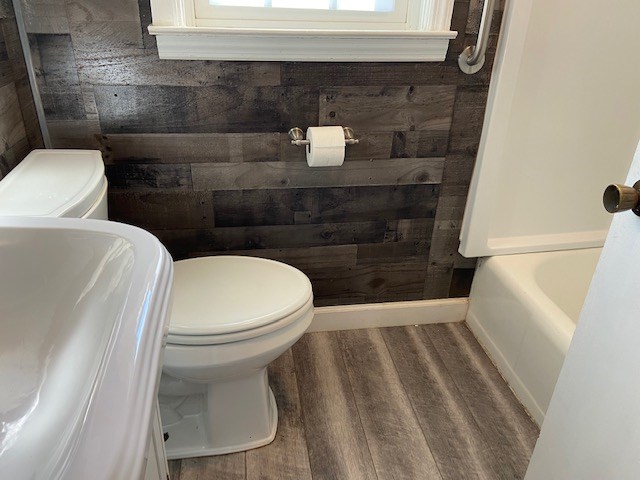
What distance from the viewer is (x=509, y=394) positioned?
1.63 meters

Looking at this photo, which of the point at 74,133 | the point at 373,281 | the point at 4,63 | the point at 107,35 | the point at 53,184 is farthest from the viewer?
the point at 373,281

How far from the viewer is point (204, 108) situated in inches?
57.0

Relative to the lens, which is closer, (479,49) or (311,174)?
(479,49)

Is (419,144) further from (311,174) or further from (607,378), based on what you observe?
(607,378)

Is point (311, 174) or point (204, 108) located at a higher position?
point (204, 108)

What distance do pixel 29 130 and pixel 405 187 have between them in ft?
3.66

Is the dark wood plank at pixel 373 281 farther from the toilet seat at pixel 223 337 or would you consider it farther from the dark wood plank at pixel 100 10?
the dark wood plank at pixel 100 10

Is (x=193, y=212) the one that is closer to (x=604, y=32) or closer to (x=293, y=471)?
(x=293, y=471)

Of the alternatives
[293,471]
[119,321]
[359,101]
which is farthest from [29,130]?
[293,471]

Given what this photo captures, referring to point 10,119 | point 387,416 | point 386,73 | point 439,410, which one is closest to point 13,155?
point 10,119

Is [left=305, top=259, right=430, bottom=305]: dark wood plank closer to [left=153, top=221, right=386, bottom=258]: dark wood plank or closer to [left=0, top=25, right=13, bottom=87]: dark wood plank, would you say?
[left=153, top=221, right=386, bottom=258]: dark wood plank

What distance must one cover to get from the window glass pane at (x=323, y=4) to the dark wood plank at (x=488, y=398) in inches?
45.0

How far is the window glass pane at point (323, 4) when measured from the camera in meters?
1.42

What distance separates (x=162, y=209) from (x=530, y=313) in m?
1.19
